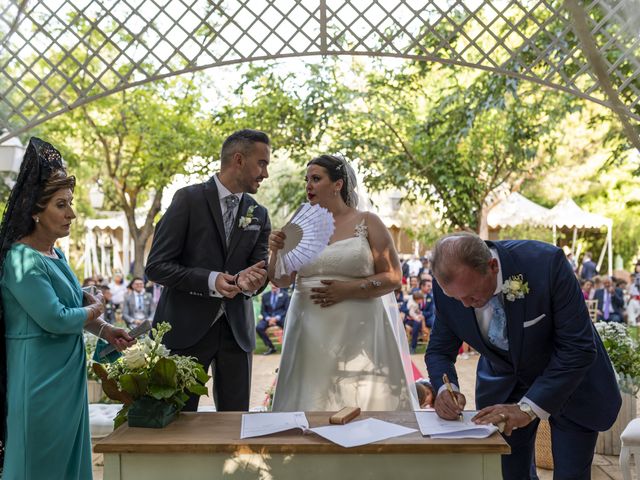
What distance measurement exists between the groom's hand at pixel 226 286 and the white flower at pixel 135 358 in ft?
2.61

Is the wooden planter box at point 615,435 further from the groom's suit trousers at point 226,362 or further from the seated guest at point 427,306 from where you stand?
the seated guest at point 427,306

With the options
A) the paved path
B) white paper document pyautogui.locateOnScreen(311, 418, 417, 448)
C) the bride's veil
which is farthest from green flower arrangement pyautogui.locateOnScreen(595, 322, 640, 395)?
white paper document pyautogui.locateOnScreen(311, 418, 417, 448)

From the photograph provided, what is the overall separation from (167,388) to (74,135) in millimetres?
16954

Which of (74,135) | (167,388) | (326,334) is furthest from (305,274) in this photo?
(74,135)

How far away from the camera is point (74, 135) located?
1844 cm

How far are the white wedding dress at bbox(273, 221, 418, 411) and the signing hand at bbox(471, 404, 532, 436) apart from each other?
121 centimetres

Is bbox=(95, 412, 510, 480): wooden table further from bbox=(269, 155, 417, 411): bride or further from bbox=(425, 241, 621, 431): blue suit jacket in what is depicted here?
bbox=(269, 155, 417, 411): bride

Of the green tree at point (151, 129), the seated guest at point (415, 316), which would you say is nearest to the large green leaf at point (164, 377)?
the seated guest at point (415, 316)

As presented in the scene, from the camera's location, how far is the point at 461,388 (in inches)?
367

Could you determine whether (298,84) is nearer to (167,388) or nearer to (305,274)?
(305,274)

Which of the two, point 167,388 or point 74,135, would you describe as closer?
point 167,388

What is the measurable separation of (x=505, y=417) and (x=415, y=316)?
11.3 m

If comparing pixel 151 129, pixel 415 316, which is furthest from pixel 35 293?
pixel 151 129

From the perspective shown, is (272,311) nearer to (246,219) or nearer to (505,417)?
(246,219)
